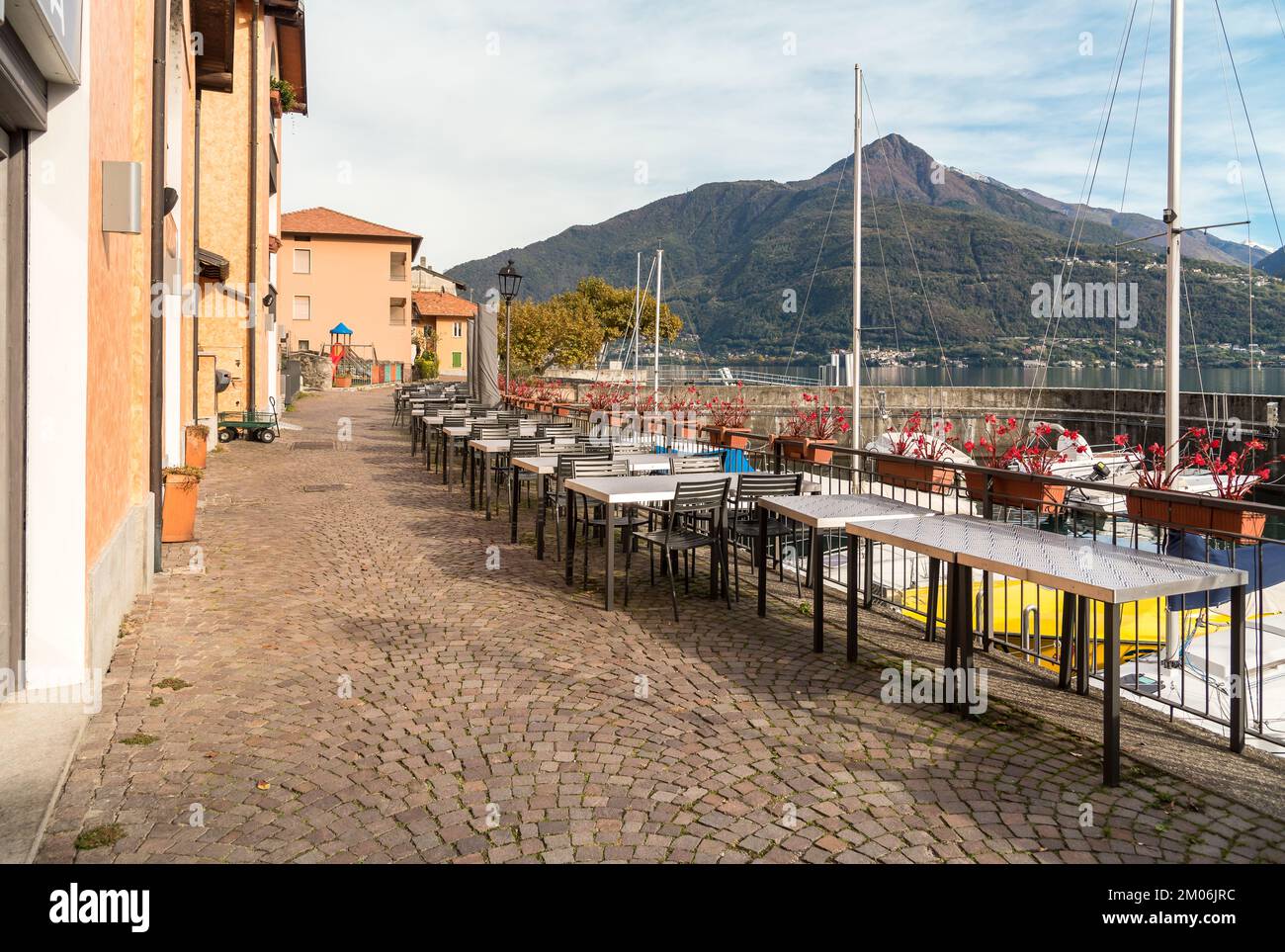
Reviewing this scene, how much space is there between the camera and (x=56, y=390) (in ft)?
16.6

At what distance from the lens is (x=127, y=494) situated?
24.3 ft

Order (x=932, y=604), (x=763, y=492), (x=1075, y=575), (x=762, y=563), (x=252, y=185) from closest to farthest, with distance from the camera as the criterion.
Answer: (x=1075, y=575), (x=932, y=604), (x=762, y=563), (x=763, y=492), (x=252, y=185)

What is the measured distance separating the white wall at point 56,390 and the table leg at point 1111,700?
4924 millimetres

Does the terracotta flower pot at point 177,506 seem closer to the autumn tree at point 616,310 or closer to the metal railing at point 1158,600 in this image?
the metal railing at point 1158,600

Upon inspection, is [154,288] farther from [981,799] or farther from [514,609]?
[981,799]


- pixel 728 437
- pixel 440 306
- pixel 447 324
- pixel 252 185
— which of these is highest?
pixel 440 306

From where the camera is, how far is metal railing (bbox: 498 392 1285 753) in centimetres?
534

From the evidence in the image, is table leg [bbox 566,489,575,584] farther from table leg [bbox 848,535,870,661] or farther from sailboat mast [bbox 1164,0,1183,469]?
sailboat mast [bbox 1164,0,1183,469]

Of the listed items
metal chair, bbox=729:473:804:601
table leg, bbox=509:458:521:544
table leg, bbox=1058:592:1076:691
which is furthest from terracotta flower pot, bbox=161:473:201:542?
table leg, bbox=1058:592:1076:691

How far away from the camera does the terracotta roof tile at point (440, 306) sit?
73887 millimetres

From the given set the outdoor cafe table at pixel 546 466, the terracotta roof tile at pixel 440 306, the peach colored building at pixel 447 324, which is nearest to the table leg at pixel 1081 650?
the outdoor cafe table at pixel 546 466

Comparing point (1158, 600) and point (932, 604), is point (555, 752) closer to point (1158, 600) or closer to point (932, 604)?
point (932, 604)

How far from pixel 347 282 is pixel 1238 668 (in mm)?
59334

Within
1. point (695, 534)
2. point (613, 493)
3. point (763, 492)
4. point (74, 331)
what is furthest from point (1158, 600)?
point (74, 331)
